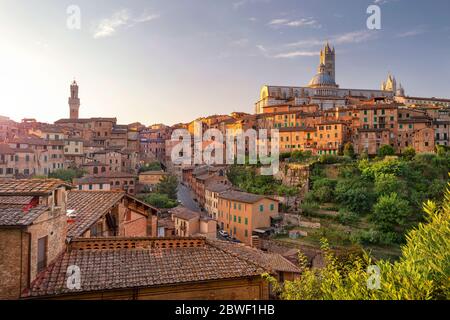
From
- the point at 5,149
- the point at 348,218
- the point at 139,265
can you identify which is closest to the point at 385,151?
the point at 348,218

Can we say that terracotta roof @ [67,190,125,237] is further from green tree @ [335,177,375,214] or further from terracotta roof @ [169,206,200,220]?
green tree @ [335,177,375,214]

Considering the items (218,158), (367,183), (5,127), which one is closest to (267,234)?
(367,183)

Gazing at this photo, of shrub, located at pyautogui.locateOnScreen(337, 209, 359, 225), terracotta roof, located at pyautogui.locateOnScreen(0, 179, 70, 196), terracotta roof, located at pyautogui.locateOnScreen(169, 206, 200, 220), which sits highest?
terracotta roof, located at pyautogui.locateOnScreen(0, 179, 70, 196)

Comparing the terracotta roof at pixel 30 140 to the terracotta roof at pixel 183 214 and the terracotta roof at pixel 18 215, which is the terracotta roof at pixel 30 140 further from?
the terracotta roof at pixel 18 215

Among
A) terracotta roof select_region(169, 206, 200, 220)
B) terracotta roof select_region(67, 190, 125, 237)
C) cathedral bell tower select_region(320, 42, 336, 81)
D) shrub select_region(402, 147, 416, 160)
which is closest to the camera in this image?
terracotta roof select_region(67, 190, 125, 237)

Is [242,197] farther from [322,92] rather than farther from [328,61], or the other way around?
[328,61]

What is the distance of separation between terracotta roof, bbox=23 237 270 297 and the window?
17 cm

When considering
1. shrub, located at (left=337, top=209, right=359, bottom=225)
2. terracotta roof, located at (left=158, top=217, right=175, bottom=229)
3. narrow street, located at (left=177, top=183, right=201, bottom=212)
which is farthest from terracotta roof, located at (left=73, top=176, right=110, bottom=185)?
shrub, located at (left=337, top=209, right=359, bottom=225)

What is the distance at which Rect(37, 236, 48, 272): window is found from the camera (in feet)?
28.9

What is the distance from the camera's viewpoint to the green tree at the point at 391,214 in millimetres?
39031

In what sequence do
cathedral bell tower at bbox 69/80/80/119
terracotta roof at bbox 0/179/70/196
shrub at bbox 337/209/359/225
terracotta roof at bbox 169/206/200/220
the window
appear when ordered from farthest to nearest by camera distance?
cathedral bell tower at bbox 69/80/80/119 < shrub at bbox 337/209/359/225 < terracotta roof at bbox 169/206/200/220 < terracotta roof at bbox 0/179/70/196 < the window

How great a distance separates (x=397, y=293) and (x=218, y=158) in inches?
2831

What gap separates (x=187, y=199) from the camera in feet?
194

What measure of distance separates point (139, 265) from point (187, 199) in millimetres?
49913
